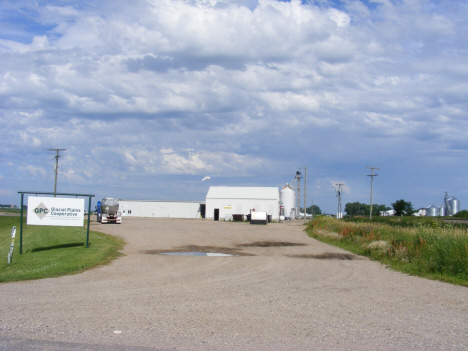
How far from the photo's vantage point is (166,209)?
81.4 meters

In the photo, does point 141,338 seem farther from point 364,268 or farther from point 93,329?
point 364,268

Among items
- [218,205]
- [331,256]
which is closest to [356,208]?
[218,205]

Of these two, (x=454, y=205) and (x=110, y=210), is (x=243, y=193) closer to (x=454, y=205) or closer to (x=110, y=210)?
(x=110, y=210)

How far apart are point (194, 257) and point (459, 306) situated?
9937mm

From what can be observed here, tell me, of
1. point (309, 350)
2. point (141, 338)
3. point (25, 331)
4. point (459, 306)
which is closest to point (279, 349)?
point (309, 350)

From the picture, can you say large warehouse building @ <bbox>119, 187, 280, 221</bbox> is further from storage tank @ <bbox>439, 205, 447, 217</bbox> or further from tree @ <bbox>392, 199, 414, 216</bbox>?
storage tank @ <bbox>439, 205, 447, 217</bbox>

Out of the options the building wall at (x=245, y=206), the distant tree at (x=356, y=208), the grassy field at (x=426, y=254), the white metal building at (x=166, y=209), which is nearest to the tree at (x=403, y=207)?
the building wall at (x=245, y=206)

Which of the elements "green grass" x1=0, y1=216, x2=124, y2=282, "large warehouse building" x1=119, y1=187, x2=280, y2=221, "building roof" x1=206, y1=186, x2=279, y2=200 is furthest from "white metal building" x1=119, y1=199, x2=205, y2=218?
"green grass" x1=0, y1=216, x2=124, y2=282

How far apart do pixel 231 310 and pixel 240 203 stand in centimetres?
6708

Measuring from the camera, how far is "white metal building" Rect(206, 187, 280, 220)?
74.8 m

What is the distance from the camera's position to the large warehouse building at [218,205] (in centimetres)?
7488

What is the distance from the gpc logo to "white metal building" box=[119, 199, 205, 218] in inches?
2485

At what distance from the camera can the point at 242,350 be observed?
18.9 ft

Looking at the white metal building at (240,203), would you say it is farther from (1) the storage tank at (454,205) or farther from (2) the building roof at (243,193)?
(1) the storage tank at (454,205)
